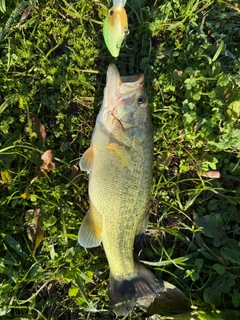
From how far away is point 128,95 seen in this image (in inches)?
117

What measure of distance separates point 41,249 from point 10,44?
169 centimetres

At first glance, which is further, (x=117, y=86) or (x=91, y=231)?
(x=91, y=231)

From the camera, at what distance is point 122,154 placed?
117 inches

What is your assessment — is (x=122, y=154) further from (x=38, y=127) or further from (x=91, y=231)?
(x=38, y=127)

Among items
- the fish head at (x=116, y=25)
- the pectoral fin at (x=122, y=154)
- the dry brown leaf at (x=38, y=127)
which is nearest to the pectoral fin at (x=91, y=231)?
the pectoral fin at (x=122, y=154)

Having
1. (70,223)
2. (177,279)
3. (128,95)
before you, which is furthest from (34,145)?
(177,279)

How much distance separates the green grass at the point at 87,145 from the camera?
3.35 m

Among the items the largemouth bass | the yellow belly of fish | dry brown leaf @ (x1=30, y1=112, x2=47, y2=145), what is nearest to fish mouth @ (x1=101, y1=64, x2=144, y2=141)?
the largemouth bass

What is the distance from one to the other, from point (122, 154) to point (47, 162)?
0.72m

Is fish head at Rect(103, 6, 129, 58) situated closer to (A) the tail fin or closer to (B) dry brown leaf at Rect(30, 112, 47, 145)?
(B) dry brown leaf at Rect(30, 112, 47, 145)

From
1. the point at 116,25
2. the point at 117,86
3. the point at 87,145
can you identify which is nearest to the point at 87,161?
the point at 87,145

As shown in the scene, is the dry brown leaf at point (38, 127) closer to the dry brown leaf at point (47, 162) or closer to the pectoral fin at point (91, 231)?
the dry brown leaf at point (47, 162)

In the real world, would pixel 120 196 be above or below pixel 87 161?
below

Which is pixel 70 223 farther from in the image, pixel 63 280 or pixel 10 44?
pixel 10 44
